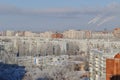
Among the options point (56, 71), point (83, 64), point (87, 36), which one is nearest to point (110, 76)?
point (56, 71)

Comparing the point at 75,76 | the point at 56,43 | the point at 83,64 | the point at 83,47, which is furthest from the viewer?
the point at 56,43

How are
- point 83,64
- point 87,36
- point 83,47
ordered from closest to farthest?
point 83,64 < point 83,47 < point 87,36

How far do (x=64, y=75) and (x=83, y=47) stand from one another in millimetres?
8446

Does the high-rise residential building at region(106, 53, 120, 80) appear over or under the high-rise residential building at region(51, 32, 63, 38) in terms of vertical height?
under

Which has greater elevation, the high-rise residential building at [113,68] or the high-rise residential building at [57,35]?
the high-rise residential building at [57,35]

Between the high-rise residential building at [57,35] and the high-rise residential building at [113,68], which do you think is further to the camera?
the high-rise residential building at [57,35]

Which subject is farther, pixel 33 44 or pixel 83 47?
pixel 33 44

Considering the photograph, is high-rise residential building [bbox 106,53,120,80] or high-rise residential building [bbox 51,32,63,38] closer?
high-rise residential building [bbox 106,53,120,80]

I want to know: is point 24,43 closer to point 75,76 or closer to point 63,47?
point 63,47

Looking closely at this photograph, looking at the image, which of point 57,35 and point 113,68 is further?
point 57,35

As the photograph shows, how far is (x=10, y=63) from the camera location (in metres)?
13.7

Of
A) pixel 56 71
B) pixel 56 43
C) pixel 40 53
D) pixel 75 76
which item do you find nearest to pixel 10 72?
pixel 56 71

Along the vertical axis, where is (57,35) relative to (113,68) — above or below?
above

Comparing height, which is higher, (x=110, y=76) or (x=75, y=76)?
(x=110, y=76)
